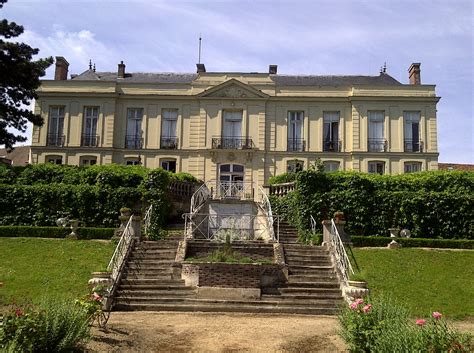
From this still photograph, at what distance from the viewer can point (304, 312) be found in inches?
468

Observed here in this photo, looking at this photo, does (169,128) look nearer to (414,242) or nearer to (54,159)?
(54,159)

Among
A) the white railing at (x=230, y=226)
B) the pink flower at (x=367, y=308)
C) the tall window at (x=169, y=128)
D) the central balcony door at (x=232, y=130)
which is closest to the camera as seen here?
the pink flower at (x=367, y=308)

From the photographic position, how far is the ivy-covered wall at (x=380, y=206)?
18750 millimetres

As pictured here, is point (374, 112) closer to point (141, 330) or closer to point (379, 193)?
point (379, 193)

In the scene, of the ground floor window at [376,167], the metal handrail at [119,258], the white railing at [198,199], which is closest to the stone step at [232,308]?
the metal handrail at [119,258]

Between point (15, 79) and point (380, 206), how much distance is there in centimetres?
1753

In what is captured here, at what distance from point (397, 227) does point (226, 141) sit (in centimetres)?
1402

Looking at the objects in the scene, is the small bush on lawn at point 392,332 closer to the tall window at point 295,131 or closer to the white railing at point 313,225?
the white railing at point 313,225

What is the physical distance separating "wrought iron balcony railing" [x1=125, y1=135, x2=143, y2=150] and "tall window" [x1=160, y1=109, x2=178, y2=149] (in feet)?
4.68

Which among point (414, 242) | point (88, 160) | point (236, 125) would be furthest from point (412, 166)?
point (88, 160)

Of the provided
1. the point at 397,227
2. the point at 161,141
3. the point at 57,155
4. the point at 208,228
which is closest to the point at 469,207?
the point at 397,227

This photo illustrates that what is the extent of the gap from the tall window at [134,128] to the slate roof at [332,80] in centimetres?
951

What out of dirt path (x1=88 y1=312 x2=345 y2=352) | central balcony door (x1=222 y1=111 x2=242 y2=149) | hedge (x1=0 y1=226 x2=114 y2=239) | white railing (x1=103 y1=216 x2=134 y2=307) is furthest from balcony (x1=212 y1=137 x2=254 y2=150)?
dirt path (x1=88 y1=312 x2=345 y2=352)

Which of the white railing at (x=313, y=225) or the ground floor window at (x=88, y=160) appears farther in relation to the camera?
the ground floor window at (x=88, y=160)
